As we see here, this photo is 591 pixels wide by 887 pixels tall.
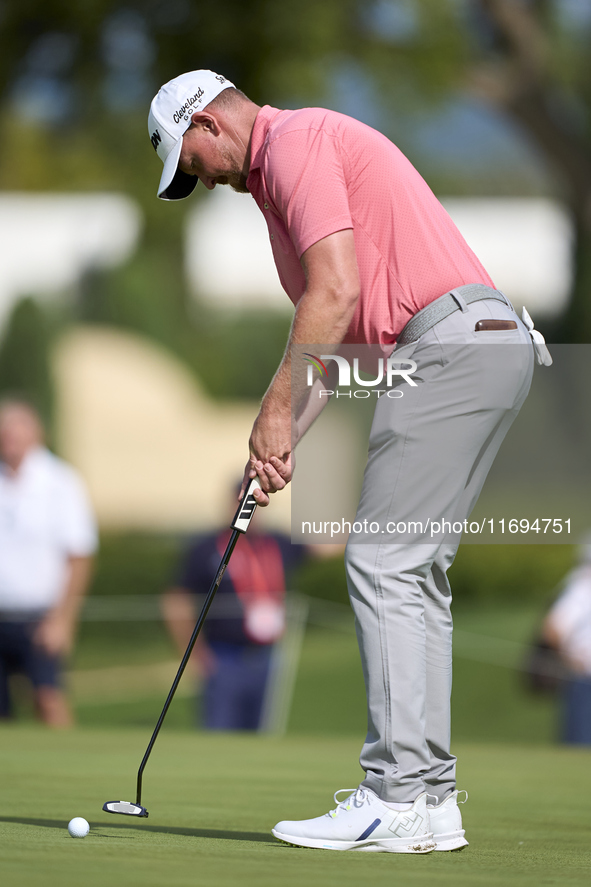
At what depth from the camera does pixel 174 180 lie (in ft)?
10.9

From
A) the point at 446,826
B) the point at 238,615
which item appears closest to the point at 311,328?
the point at 446,826

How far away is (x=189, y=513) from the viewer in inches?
856

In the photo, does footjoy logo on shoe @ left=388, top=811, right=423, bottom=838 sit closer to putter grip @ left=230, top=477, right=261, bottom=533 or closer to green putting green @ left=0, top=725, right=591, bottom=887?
green putting green @ left=0, top=725, right=591, bottom=887

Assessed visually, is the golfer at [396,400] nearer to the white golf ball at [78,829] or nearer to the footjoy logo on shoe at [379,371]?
the footjoy logo on shoe at [379,371]

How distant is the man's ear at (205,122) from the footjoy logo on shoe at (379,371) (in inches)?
24.3

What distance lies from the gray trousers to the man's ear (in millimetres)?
720

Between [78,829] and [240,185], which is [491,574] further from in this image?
[78,829]

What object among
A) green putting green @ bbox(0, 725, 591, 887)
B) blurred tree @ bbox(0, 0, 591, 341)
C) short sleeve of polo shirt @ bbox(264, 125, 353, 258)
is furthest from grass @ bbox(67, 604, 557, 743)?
short sleeve of polo shirt @ bbox(264, 125, 353, 258)

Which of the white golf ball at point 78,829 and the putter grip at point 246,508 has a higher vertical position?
the putter grip at point 246,508

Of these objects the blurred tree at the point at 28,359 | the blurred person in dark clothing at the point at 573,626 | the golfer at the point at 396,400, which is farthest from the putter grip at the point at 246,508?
the blurred tree at the point at 28,359

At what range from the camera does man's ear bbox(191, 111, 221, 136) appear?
325 centimetres

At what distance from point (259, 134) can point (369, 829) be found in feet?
5.42

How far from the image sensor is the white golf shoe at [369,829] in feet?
9.84

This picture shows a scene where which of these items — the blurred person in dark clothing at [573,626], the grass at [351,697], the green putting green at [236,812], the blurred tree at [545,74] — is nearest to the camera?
the green putting green at [236,812]
